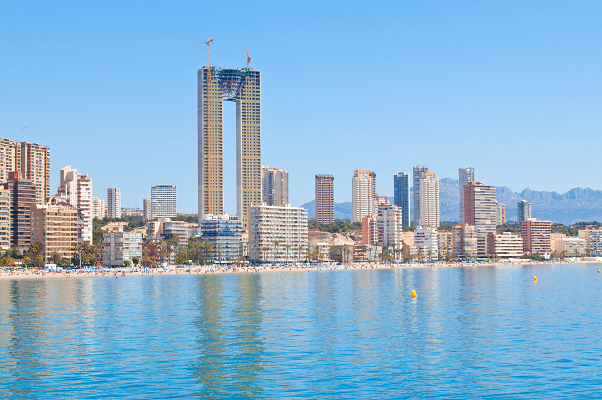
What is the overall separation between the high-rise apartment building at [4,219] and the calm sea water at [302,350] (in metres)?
128

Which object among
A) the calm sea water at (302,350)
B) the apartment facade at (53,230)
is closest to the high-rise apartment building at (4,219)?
the apartment facade at (53,230)

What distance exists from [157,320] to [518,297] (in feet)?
164

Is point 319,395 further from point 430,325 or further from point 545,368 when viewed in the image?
point 430,325

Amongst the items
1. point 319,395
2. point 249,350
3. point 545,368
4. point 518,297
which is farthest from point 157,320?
point 518,297

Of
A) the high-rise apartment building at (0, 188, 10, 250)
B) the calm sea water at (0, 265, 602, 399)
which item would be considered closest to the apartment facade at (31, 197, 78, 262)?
the high-rise apartment building at (0, 188, 10, 250)

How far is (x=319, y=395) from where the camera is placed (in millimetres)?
31297

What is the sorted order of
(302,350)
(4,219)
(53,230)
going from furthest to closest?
(4,219), (53,230), (302,350)

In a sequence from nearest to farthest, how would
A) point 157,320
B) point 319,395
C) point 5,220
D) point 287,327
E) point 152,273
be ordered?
point 319,395, point 287,327, point 157,320, point 152,273, point 5,220

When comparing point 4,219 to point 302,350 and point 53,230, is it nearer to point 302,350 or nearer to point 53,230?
point 53,230

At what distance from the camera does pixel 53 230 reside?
18962cm

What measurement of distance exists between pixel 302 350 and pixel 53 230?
539 feet

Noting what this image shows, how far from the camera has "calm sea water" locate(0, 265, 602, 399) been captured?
32.8m

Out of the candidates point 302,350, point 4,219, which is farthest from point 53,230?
point 302,350

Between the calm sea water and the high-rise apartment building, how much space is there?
127921mm
